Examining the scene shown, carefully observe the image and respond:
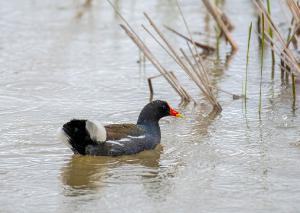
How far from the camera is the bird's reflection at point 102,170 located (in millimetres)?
7051

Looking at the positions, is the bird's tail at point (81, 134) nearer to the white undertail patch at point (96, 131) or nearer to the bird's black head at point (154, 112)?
the white undertail patch at point (96, 131)

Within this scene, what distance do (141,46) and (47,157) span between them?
212 centimetres

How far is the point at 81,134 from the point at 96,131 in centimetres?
14

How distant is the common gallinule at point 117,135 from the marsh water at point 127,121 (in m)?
0.10

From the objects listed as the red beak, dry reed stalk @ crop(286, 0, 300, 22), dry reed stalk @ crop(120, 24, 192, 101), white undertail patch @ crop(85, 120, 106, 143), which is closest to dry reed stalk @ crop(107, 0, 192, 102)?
dry reed stalk @ crop(120, 24, 192, 101)

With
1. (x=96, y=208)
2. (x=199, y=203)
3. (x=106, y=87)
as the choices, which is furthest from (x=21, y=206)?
(x=106, y=87)

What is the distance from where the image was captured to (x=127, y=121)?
9070 millimetres

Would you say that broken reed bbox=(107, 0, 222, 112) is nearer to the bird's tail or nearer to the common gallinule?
the common gallinule

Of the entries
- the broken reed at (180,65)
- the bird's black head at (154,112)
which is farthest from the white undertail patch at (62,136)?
the broken reed at (180,65)

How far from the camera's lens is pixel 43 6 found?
49.3 feet

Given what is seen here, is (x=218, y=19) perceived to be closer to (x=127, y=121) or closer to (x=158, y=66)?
(x=158, y=66)

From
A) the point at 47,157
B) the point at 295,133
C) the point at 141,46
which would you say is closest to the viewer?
the point at 47,157

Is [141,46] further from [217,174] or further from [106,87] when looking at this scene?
[217,174]

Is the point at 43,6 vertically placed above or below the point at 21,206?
above
